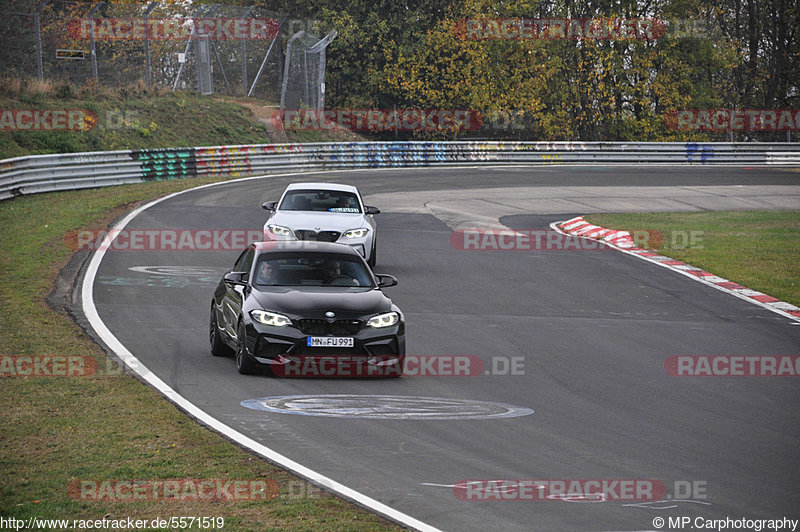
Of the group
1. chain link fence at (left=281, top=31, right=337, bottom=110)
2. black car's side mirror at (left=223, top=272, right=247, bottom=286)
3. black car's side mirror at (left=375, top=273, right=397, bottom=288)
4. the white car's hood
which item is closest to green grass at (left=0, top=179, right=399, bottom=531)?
black car's side mirror at (left=223, top=272, right=247, bottom=286)

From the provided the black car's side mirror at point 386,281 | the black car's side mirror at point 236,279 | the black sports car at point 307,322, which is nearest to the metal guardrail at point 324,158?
the black car's side mirror at point 236,279

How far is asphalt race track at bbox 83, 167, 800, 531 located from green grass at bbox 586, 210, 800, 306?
1.34 metres

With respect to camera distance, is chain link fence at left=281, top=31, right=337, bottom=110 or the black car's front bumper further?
chain link fence at left=281, top=31, right=337, bottom=110

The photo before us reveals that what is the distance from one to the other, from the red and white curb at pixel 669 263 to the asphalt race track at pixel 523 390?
43 centimetres

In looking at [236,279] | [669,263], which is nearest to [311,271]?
[236,279]

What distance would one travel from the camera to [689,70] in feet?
188

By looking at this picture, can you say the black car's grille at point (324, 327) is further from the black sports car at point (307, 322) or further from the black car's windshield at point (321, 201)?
the black car's windshield at point (321, 201)

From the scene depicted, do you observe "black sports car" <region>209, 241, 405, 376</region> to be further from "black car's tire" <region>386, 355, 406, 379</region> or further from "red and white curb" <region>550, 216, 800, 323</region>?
"red and white curb" <region>550, 216, 800, 323</region>

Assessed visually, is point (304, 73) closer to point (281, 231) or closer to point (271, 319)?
point (281, 231)

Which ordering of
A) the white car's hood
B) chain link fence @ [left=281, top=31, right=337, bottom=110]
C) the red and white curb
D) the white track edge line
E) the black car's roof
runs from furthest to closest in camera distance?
chain link fence @ [left=281, top=31, right=337, bottom=110], the white car's hood, the red and white curb, the black car's roof, the white track edge line

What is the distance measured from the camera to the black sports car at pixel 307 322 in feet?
36.9

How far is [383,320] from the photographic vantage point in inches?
456

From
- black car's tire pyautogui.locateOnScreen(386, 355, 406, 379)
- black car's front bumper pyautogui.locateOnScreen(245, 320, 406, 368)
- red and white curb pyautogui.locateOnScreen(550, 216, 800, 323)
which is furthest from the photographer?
red and white curb pyautogui.locateOnScreen(550, 216, 800, 323)

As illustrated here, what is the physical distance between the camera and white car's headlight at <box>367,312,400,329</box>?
37.7 ft
